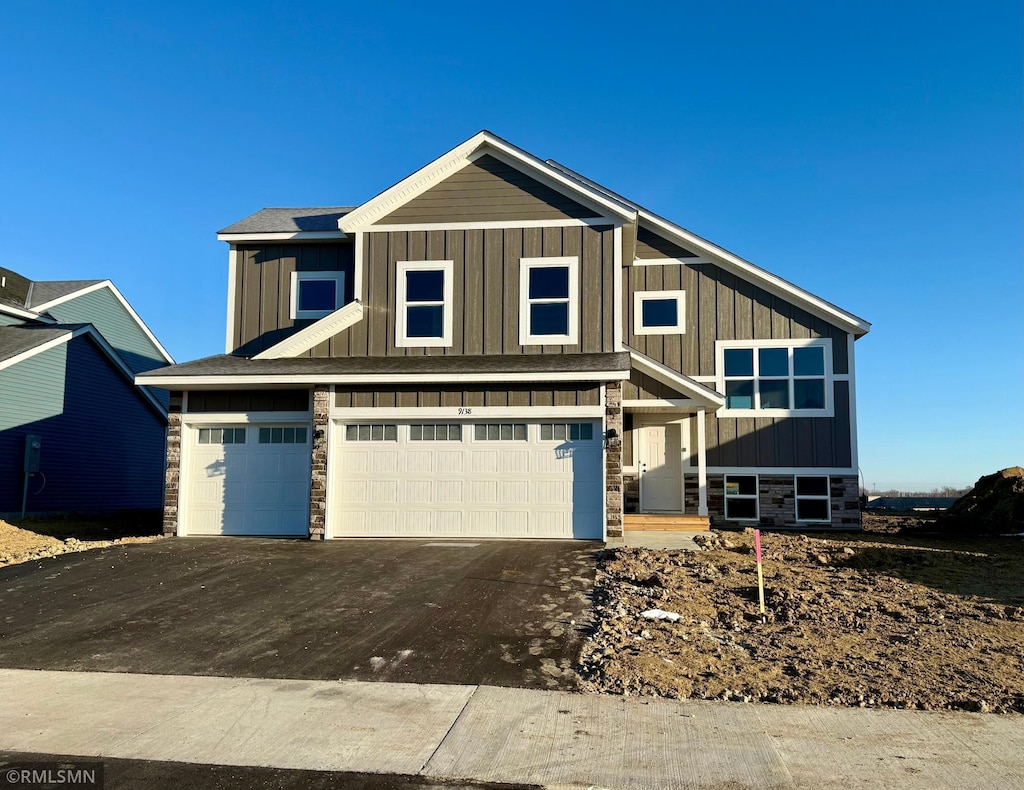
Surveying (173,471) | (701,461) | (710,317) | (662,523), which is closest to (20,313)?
(173,471)

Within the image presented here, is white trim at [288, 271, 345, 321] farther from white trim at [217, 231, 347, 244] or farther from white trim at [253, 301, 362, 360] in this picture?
white trim at [253, 301, 362, 360]

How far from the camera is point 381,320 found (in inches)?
583

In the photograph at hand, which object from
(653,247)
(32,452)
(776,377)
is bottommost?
(32,452)

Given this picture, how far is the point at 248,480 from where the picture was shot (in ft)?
46.0

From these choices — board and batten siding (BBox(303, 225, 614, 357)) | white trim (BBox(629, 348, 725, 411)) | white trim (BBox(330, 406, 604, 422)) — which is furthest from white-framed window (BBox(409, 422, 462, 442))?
white trim (BBox(629, 348, 725, 411))

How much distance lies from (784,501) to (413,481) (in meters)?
8.72

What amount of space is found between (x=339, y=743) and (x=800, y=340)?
1497 centimetres

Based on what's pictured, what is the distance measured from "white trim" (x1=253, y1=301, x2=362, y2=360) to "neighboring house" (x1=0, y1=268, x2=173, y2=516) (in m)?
8.60

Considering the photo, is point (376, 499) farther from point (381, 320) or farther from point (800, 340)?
point (800, 340)

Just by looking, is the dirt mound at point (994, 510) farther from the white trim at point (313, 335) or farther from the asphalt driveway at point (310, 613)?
the white trim at point (313, 335)

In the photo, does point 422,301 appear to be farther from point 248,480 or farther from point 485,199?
point 248,480

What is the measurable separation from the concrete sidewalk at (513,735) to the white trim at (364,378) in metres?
7.61

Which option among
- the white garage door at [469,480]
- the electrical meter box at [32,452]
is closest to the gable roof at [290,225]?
the white garage door at [469,480]
